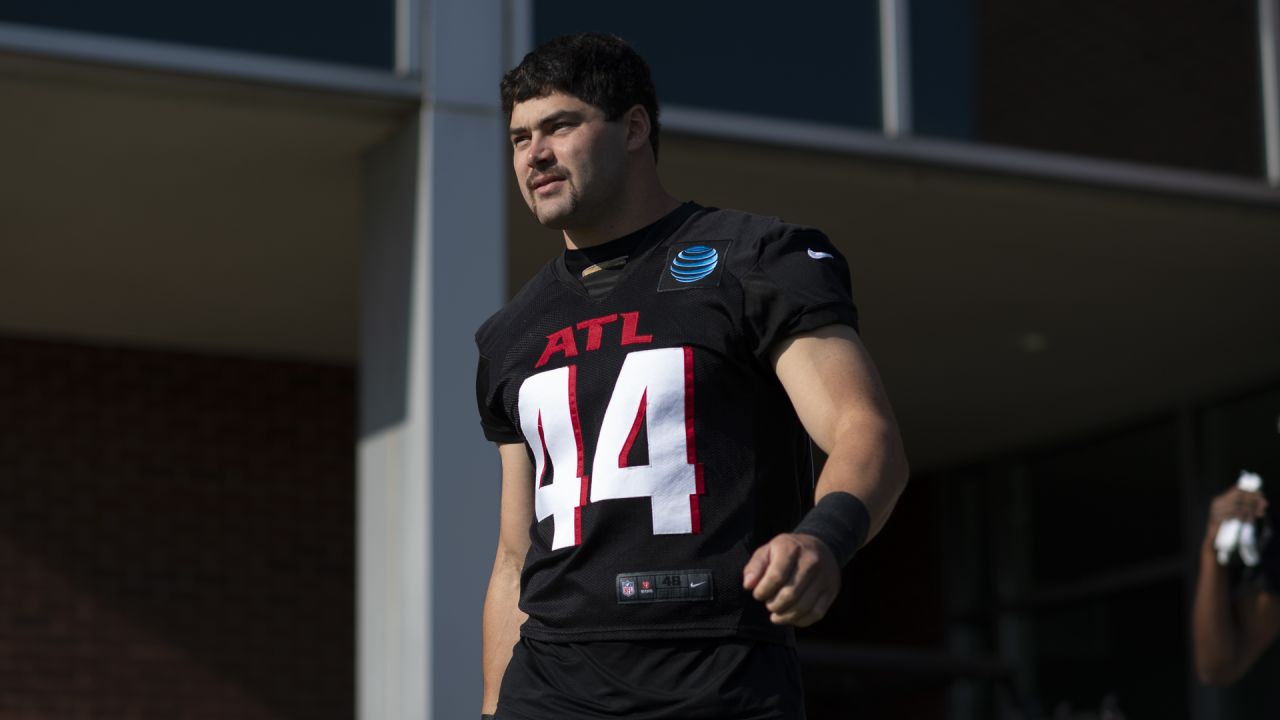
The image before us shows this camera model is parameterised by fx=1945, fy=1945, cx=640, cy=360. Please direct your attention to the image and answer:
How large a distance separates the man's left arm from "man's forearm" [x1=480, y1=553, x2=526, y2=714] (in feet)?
2.08

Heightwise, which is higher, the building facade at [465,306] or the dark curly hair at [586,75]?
the building facade at [465,306]

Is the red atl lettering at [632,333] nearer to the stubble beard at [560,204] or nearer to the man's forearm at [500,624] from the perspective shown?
the stubble beard at [560,204]

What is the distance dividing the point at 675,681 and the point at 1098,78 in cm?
692

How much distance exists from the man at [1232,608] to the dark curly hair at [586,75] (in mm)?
2491

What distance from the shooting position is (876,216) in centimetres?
900

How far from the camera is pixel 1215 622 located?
16.1 ft

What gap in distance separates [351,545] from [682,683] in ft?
30.2

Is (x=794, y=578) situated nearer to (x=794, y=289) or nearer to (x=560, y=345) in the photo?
(x=794, y=289)

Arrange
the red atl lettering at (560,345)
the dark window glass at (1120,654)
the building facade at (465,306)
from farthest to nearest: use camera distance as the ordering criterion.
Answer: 1. the dark window glass at (1120,654)
2. the building facade at (465,306)
3. the red atl lettering at (560,345)

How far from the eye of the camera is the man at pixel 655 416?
2.71m

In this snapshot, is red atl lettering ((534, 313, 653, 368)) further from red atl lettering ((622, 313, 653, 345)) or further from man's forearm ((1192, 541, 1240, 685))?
man's forearm ((1192, 541, 1240, 685))

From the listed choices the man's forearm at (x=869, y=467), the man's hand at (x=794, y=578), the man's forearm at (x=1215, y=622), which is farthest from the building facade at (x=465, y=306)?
the man's hand at (x=794, y=578)

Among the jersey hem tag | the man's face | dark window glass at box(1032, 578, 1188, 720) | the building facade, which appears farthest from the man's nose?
dark window glass at box(1032, 578, 1188, 720)

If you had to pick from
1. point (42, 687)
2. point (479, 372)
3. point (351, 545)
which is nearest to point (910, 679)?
point (351, 545)
